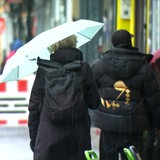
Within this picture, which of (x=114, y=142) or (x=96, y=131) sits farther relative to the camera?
(x=96, y=131)

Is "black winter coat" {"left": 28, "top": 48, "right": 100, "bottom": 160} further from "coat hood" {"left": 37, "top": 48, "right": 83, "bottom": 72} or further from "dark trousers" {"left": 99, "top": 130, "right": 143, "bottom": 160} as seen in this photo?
"dark trousers" {"left": 99, "top": 130, "right": 143, "bottom": 160}

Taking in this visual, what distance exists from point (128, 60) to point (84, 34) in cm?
70

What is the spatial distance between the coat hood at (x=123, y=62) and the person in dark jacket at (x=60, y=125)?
0.82 meters

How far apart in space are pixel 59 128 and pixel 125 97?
1152mm

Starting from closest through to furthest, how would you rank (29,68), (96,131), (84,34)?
(29,68), (84,34), (96,131)

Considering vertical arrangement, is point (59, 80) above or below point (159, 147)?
above

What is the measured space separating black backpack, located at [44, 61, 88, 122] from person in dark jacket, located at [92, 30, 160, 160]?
3.11 feet

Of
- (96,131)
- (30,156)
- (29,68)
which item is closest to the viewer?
(29,68)

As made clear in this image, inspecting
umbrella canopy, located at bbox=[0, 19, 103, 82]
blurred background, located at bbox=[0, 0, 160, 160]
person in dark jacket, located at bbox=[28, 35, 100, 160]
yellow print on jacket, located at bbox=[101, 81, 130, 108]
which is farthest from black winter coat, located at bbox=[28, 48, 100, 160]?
blurred background, located at bbox=[0, 0, 160, 160]

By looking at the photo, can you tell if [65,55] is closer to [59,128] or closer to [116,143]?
[59,128]

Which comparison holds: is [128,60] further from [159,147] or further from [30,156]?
[30,156]

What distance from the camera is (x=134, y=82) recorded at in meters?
5.93

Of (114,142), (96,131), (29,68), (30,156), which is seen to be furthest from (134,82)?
(96,131)

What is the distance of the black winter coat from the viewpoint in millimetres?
5027
